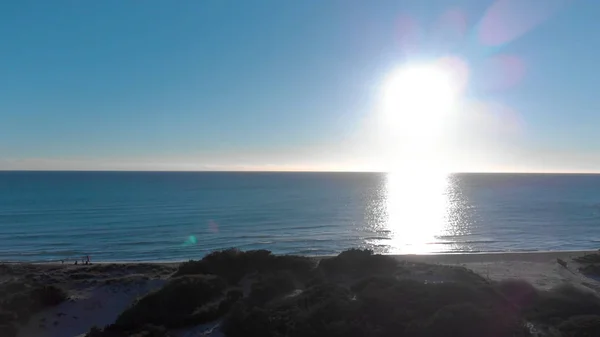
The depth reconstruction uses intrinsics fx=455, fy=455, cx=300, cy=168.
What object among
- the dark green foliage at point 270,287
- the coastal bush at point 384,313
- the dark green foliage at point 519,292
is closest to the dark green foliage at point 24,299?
the coastal bush at point 384,313

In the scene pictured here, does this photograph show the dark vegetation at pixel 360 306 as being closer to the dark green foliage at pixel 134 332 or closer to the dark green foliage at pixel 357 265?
the dark green foliage at pixel 134 332

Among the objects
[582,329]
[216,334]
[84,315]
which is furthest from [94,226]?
[582,329]

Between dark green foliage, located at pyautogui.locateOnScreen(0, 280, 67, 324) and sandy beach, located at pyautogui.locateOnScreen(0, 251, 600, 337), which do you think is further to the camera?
sandy beach, located at pyautogui.locateOnScreen(0, 251, 600, 337)

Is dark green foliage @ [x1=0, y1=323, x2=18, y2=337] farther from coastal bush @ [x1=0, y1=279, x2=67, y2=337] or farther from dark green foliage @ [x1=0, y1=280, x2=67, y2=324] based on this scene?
dark green foliage @ [x1=0, y1=280, x2=67, y2=324]

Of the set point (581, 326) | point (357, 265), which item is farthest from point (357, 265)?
point (581, 326)

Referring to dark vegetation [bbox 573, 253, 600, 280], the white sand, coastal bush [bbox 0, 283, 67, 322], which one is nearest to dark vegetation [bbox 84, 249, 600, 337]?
the white sand

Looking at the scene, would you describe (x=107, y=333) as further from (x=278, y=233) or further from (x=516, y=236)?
(x=516, y=236)

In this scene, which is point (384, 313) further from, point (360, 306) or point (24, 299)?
point (24, 299)
